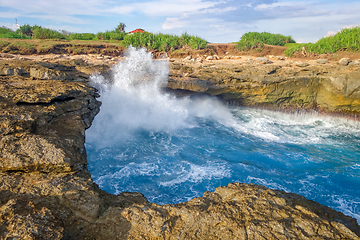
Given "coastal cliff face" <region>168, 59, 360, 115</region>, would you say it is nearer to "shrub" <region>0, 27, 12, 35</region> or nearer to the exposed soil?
the exposed soil

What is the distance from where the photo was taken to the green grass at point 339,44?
498 inches

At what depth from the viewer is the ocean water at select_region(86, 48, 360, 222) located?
5.40 m

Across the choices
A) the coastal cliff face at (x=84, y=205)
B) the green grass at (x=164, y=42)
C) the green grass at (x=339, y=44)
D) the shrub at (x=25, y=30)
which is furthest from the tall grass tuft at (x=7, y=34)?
the green grass at (x=339, y=44)

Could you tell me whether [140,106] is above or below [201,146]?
above

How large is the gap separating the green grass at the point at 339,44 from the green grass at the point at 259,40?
2873mm

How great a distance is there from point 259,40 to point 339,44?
5.52 meters

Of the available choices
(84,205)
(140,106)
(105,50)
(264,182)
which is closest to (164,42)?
(105,50)

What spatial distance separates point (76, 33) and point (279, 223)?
20884mm

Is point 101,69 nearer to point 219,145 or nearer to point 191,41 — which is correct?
point 219,145

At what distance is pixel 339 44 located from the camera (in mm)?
13109

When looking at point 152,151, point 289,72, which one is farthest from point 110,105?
point 289,72

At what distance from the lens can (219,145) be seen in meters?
7.58

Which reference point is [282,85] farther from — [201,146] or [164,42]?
[164,42]

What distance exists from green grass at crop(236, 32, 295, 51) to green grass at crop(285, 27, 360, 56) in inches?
113
